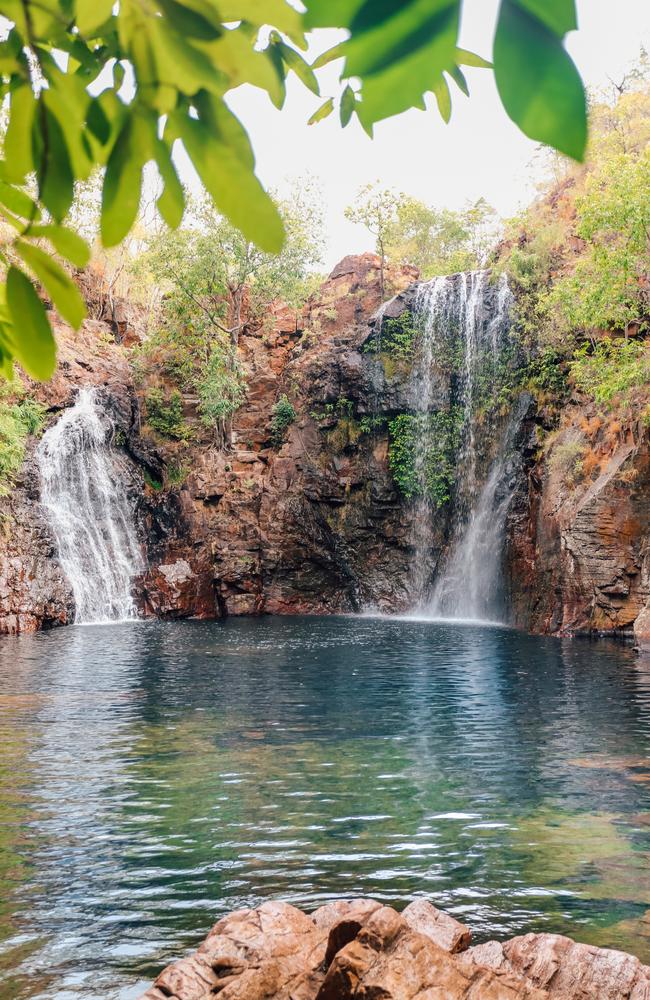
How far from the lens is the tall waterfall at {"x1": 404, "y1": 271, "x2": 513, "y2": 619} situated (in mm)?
26609

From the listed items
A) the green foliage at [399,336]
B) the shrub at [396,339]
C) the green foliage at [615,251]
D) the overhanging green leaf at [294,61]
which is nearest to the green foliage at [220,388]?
the shrub at [396,339]

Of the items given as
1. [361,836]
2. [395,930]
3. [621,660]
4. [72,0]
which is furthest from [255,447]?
[72,0]

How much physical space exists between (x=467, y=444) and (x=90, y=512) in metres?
13.0

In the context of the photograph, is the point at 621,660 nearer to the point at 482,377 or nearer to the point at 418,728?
the point at 418,728

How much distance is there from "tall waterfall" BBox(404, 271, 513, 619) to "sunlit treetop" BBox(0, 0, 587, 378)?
25.1 meters

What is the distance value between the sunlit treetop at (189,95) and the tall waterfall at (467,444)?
25147 millimetres

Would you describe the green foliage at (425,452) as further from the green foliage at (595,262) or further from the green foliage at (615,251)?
the green foliage at (615,251)

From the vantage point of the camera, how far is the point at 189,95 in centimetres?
90

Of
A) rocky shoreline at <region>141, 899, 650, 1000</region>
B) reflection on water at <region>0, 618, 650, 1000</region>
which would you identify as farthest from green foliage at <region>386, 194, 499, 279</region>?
rocky shoreline at <region>141, 899, 650, 1000</region>

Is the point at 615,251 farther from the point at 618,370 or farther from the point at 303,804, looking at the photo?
the point at 303,804

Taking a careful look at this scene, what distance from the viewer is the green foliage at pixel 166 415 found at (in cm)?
3291

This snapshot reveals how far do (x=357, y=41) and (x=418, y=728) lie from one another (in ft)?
33.8

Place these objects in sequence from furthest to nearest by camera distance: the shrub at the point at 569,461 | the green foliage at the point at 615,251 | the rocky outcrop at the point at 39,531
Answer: the rocky outcrop at the point at 39,531 → the shrub at the point at 569,461 → the green foliage at the point at 615,251

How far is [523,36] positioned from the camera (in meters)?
0.76
